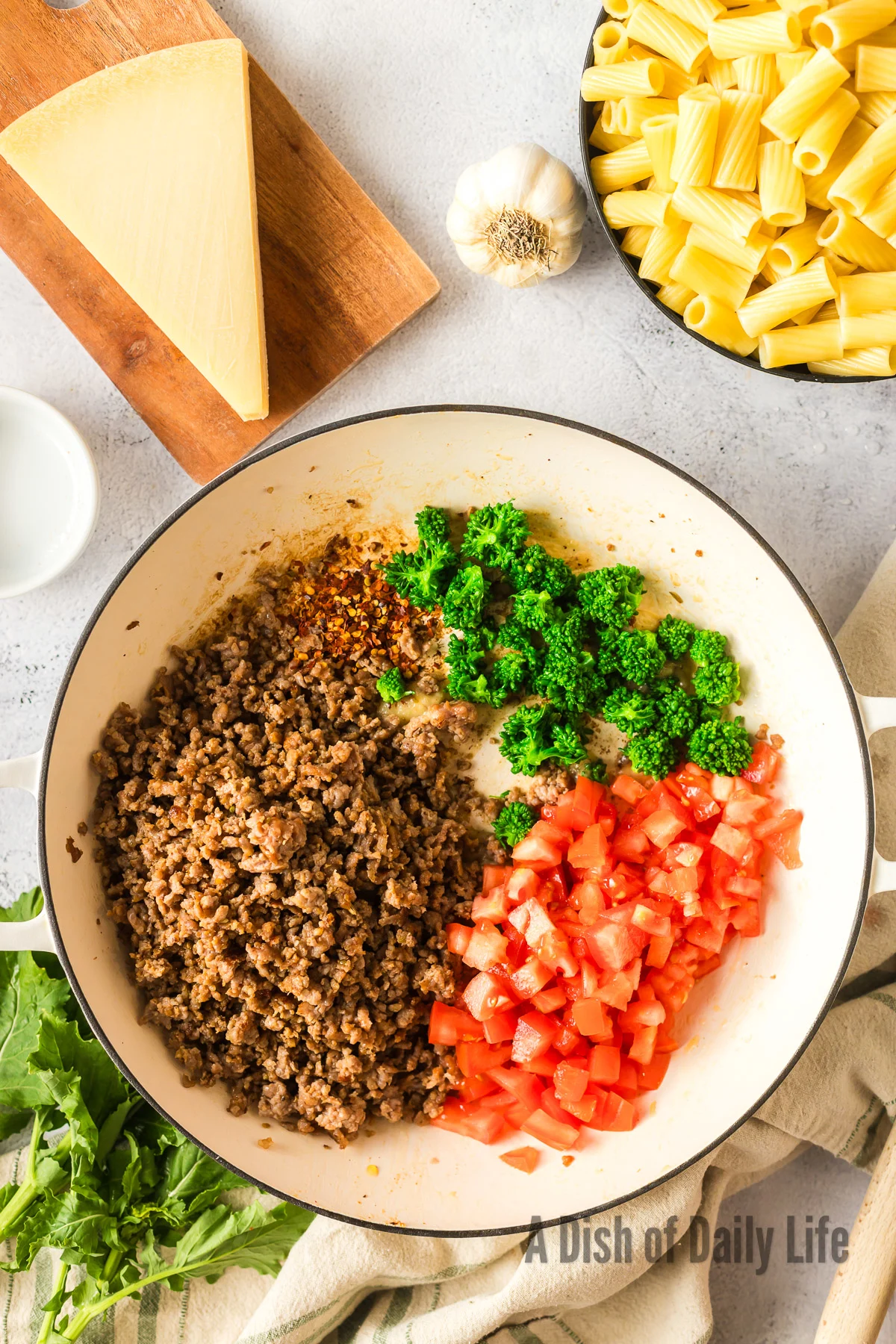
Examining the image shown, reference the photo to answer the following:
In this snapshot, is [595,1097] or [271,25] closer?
[595,1097]

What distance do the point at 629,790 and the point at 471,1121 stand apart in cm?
114

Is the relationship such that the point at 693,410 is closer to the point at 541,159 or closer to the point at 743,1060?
the point at 541,159

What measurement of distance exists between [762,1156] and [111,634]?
2.65m

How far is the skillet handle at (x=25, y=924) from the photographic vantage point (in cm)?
272

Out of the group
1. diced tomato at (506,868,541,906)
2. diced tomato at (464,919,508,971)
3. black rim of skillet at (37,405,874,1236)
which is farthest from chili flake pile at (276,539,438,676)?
diced tomato at (464,919,508,971)

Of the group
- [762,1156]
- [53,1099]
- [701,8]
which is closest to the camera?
[701,8]

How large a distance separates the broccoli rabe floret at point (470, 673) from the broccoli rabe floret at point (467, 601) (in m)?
0.05

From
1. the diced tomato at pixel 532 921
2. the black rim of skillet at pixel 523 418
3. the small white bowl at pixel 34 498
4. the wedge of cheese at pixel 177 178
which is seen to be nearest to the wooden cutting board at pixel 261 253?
the wedge of cheese at pixel 177 178

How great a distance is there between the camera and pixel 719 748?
305 cm

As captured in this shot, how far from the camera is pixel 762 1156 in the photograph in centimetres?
314

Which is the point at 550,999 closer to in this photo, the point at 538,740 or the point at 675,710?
the point at 538,740

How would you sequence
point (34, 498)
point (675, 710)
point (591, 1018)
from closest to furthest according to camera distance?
1. point (591, 1018)
2. point (675, 710)
3. point (34, 498)

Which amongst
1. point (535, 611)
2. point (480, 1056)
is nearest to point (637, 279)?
point (535, 611)

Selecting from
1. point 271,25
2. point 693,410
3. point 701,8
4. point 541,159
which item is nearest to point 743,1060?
point 693,410
